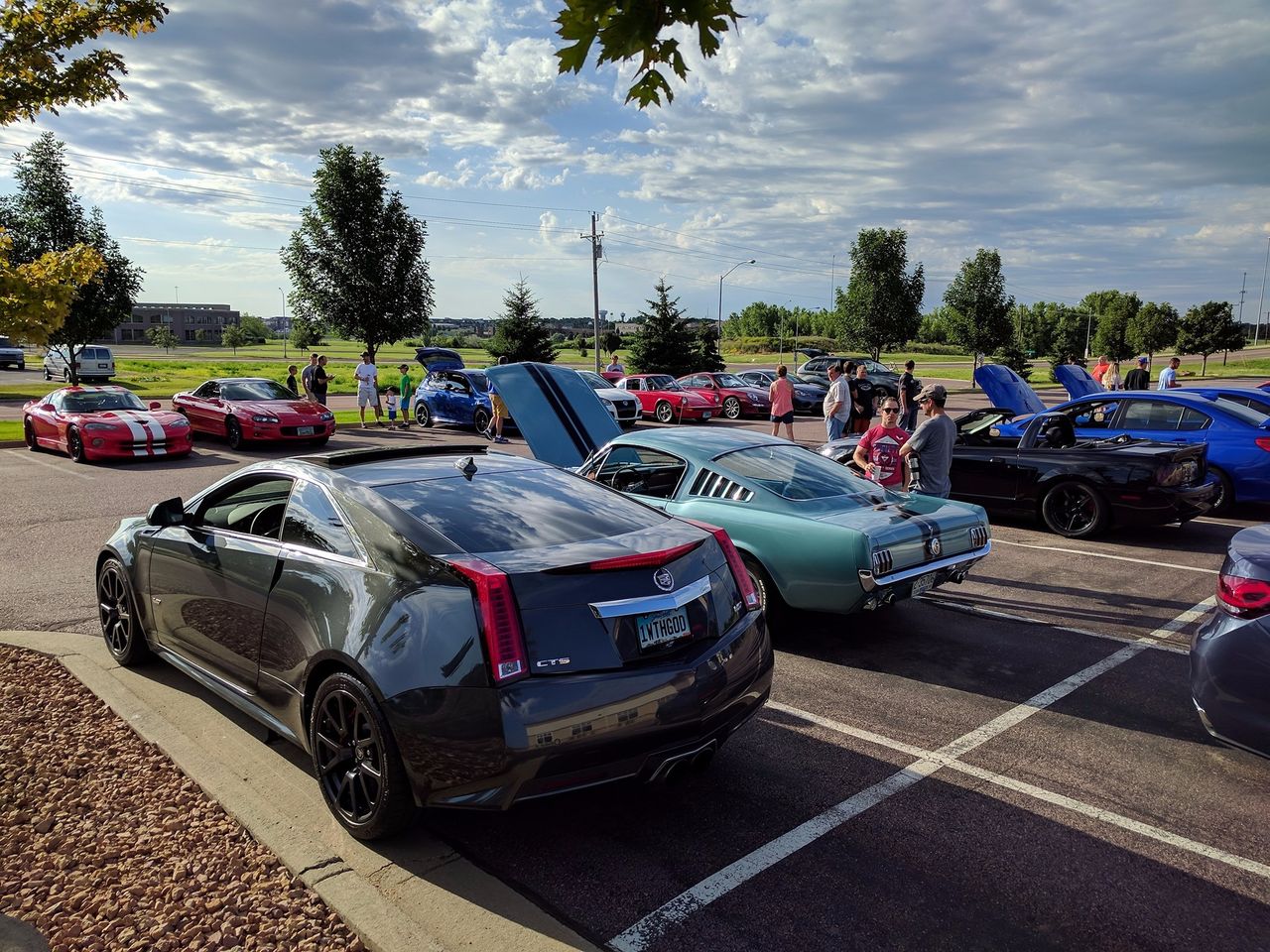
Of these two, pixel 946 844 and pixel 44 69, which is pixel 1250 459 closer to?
pixel 946 844

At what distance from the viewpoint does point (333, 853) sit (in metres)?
3.45

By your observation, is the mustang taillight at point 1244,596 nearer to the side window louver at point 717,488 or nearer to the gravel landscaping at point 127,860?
the side window louver at point 717,488

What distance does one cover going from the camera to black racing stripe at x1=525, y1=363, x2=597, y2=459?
396 inches

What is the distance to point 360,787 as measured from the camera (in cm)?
358

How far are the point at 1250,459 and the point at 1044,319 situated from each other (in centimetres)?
11037

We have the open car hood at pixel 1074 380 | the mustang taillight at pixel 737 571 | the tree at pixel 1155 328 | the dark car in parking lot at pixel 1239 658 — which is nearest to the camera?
the dark car in parking lot at pixel 1239 658

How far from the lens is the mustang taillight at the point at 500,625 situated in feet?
10.4

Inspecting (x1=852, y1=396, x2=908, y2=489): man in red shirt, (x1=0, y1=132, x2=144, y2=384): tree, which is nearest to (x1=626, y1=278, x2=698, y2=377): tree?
(x1=0, y1=132, x2=144, y2=384): tree

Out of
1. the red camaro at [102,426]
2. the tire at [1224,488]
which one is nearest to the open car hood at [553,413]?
the tire at [1224,488]

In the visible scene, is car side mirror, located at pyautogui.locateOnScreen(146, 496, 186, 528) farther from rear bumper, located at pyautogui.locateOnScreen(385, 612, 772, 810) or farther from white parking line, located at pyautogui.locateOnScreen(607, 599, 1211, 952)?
white parking line, located at pyautogui.locateOnScreen(607, 599, 1211, 952)

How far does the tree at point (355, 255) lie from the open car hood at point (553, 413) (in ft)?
67.9

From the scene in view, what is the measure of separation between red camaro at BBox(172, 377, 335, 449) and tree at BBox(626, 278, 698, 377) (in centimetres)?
1993

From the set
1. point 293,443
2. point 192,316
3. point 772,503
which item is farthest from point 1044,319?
point 192,316

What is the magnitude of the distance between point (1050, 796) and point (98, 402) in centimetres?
1796
